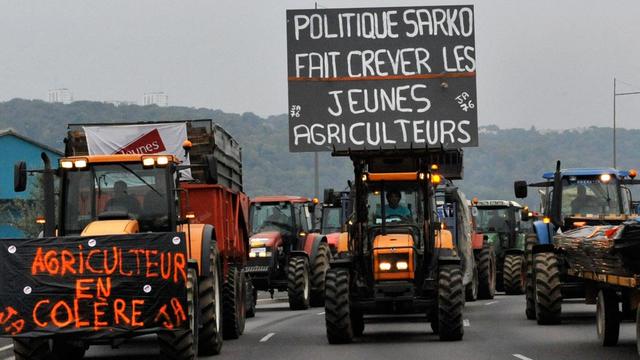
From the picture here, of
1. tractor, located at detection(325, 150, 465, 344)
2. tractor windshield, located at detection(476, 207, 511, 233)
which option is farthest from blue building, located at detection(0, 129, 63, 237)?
tractor, located at detection(325, 150, 465, 344)

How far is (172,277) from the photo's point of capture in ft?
56.7

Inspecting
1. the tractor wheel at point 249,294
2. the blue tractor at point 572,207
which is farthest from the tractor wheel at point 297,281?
the blue tractor at point 572,207

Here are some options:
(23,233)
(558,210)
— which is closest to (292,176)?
(23,233)

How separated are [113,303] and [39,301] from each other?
36.3 inches

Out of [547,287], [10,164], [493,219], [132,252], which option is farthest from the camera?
[10,164]

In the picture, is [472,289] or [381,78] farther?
[472,289]

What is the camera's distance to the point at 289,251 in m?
34.6

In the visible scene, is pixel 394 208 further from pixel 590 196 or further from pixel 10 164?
pixel 10 164

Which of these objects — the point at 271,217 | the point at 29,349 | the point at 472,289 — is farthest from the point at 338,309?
the point at 472,289

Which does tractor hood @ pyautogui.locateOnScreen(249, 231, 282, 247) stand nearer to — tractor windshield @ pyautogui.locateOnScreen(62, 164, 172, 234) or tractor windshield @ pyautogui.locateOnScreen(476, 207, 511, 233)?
tractor windshield @ pyautogui.locateOnScreen(476, 207, 511, 233)

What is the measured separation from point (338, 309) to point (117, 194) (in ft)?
15.5

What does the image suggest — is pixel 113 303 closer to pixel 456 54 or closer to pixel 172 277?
pixel 172 277

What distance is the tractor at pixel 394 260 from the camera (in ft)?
73.1

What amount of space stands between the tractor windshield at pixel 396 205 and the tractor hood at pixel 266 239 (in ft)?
34.4
